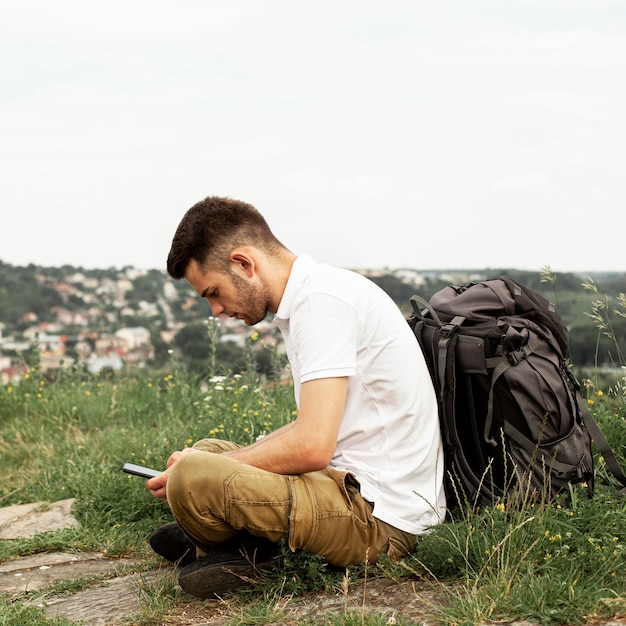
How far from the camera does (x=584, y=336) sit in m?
5.25

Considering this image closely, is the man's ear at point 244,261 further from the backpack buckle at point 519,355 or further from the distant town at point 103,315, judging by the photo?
the distant town at point 103,315

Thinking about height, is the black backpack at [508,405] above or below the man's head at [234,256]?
below

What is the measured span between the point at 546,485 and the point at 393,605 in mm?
862

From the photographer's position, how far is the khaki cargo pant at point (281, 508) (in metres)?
3.41

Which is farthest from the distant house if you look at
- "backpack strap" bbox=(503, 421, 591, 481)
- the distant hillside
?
"backpack strap" bbox=(503, 421, 591, 481)

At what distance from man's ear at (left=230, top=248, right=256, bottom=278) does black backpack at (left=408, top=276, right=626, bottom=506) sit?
831 mm

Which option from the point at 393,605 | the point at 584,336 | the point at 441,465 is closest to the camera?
the point at 393,605

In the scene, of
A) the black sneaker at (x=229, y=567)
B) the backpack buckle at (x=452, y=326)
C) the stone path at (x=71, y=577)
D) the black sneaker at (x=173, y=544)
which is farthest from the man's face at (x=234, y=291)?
the stone path at (x=71, y=577)

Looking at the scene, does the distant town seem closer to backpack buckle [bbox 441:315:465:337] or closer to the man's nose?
the man's nose

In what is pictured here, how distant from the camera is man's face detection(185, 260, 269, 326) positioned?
3664 millimetres

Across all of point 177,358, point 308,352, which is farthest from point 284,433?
point 177,358

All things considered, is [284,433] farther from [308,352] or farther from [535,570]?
[535,570]

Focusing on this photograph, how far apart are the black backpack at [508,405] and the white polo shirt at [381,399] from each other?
5.4 inches

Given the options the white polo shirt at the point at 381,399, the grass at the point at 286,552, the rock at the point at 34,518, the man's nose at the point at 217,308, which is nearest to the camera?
the grass at the point at 286,552
